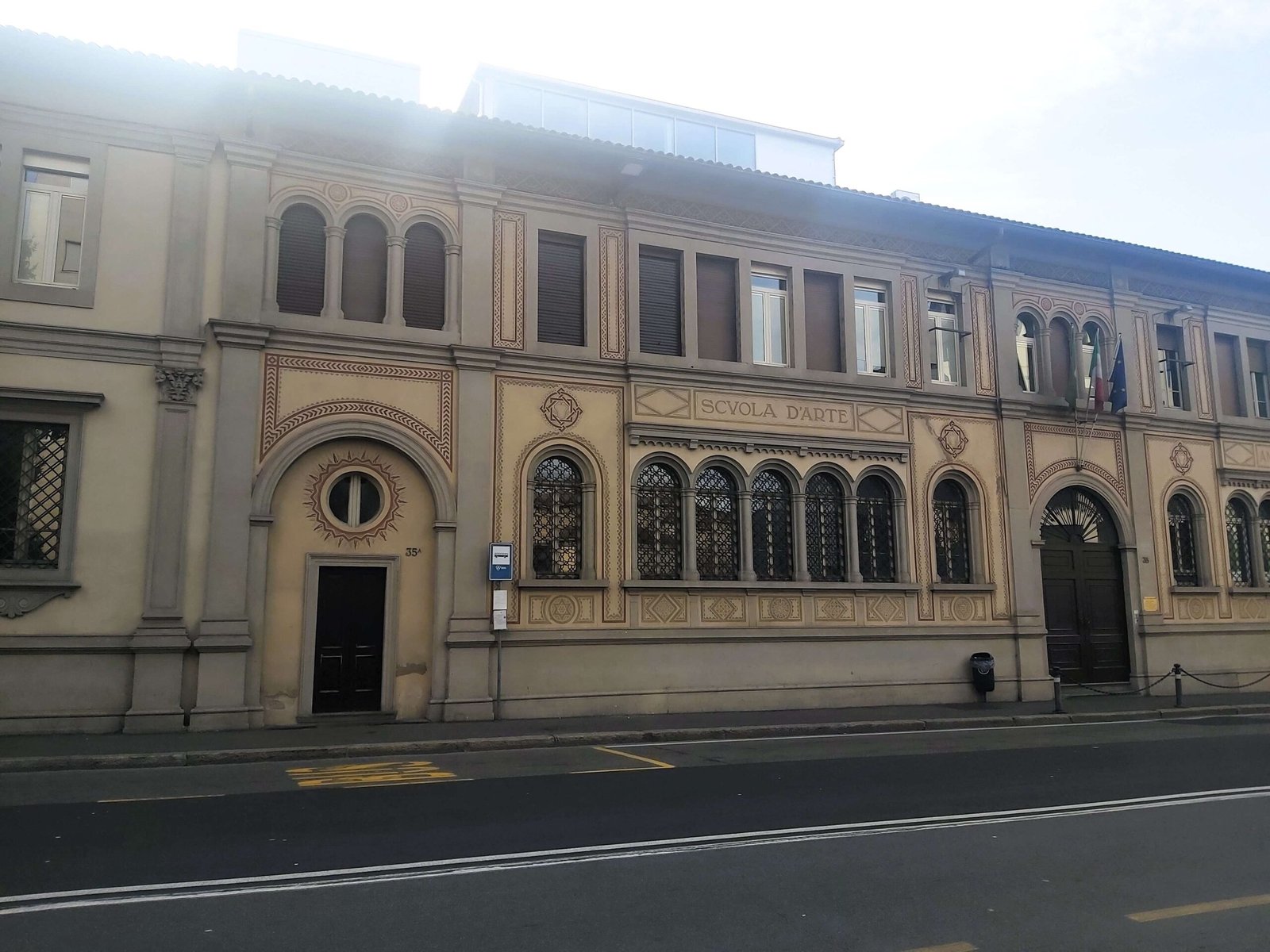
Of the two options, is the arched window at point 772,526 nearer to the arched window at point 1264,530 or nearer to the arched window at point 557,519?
the arched window at point 557,519

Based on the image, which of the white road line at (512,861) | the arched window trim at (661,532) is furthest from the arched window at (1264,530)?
the white road line at (512,861)

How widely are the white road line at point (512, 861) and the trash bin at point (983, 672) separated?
1007cm

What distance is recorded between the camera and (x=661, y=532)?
58.7ft

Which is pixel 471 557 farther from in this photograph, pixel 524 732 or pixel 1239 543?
pixel 1239 543

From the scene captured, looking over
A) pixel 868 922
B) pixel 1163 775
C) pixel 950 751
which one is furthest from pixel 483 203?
pixel 868 922

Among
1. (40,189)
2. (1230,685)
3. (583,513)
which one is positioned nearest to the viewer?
(40,189)

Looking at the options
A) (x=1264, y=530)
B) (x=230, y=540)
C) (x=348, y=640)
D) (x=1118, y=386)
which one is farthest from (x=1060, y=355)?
(x=230, y=540)

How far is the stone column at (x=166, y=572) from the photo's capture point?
1409 cm

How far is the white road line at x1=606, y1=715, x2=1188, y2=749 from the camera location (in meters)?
14.3

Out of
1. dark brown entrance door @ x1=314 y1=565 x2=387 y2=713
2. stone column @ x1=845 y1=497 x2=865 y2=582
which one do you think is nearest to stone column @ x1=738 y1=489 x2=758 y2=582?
stone column @ x1=845 y1=497 x2=865 y2=582

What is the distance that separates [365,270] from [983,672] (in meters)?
13.4

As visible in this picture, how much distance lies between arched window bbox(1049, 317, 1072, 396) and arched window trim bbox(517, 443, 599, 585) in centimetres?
1092

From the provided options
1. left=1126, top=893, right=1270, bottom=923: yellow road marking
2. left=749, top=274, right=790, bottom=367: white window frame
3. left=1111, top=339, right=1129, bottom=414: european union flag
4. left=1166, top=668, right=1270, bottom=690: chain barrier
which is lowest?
left=1126, top=893, right=1270, bottom=923: yellow road marking

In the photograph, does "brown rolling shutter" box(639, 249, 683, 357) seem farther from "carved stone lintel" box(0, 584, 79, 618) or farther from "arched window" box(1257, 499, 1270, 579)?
"arched window" box(1257, 499, 1270, 579)
